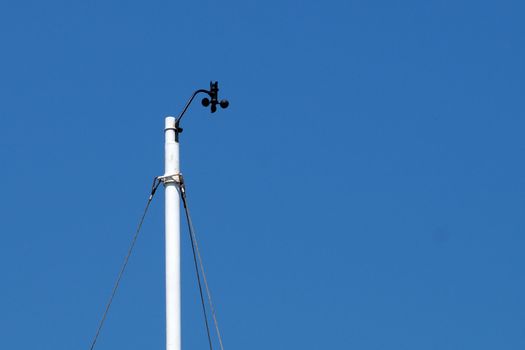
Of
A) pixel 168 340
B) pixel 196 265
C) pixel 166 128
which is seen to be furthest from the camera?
pixel 196 265

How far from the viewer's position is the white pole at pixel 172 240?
2078 centimetres

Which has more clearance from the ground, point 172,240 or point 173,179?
point 173,179

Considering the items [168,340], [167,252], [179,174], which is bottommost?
[168,340]

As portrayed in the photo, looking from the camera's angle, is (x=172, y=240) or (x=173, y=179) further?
(x=173, y=179)

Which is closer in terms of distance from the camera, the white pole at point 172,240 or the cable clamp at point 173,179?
the white pole at point 172,240

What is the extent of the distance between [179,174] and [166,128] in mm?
920

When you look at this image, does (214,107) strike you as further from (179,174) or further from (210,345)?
(210,345)

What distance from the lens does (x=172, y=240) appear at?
21219 mm

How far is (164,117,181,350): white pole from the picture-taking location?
20.8 m

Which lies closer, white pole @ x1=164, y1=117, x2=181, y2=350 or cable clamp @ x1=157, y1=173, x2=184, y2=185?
white pole @ x1=164, y1=117, x2=181, y2=350

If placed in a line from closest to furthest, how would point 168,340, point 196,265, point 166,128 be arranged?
point 168,340 → point 166,128 → point 196,265

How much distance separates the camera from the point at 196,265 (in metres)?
23.6

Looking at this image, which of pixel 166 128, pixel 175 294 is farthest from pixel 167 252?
pixel 166 128

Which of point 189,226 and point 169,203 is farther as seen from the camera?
point 189,226
